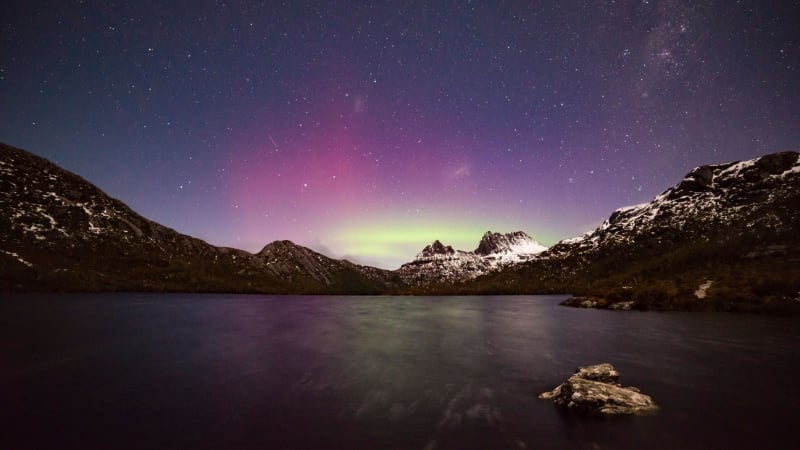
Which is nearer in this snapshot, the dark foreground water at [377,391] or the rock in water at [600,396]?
the dark foreground water at [377,391]

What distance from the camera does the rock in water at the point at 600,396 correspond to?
→ 2001cm

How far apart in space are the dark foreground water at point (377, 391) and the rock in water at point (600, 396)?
95 centimetres

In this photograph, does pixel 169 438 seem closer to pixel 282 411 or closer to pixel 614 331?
pixel 282 411

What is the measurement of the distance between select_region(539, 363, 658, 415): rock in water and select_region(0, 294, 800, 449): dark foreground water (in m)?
0.95

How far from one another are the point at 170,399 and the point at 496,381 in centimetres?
2510

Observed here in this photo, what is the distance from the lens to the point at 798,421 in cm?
1969

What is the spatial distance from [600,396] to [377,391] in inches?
599

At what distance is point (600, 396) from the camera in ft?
67.2

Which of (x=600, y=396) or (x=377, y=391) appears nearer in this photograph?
(x=600, y=396)

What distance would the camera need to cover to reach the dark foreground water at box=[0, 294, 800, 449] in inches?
685

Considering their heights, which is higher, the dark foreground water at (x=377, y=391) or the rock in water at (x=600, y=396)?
the rock in water at (x=600, y=396)

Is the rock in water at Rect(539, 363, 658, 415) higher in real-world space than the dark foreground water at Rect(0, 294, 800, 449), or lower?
higher

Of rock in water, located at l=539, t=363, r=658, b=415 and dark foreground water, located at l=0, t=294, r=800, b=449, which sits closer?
dark foreground water, located at l=0, t=294, r=800, b=449

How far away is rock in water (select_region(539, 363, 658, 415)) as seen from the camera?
788 inches
